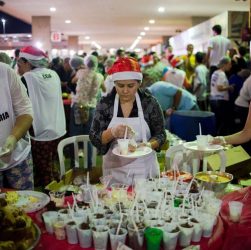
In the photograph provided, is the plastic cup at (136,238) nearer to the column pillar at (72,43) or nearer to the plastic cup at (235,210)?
the plastic cup at (235,210)

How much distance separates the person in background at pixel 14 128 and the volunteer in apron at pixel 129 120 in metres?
0.58

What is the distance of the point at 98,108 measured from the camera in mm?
3213

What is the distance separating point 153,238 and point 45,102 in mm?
3085

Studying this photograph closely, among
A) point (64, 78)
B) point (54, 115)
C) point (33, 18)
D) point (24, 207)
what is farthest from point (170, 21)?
point (24, 207)

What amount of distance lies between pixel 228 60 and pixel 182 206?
21.0ft

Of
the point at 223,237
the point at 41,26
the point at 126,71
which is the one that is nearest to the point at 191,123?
the point at 126,71

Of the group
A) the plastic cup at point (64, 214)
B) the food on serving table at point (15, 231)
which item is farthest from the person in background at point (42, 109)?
the food on serving table at point (15, 231)

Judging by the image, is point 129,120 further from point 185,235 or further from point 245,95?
point 245,95

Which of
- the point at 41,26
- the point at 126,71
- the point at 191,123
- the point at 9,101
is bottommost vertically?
the point at 191,123

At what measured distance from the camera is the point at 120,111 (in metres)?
3.20

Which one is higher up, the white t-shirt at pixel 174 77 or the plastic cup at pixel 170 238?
the white t-shirt at pixel 174 77

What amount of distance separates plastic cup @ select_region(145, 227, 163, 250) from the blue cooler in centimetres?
384

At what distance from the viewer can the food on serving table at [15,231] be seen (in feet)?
5.38

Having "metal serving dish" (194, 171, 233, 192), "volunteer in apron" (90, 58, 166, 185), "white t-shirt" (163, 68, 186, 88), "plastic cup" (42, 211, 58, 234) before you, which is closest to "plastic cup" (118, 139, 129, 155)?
"volunteer in apron" (90, 58, 166, 185)
